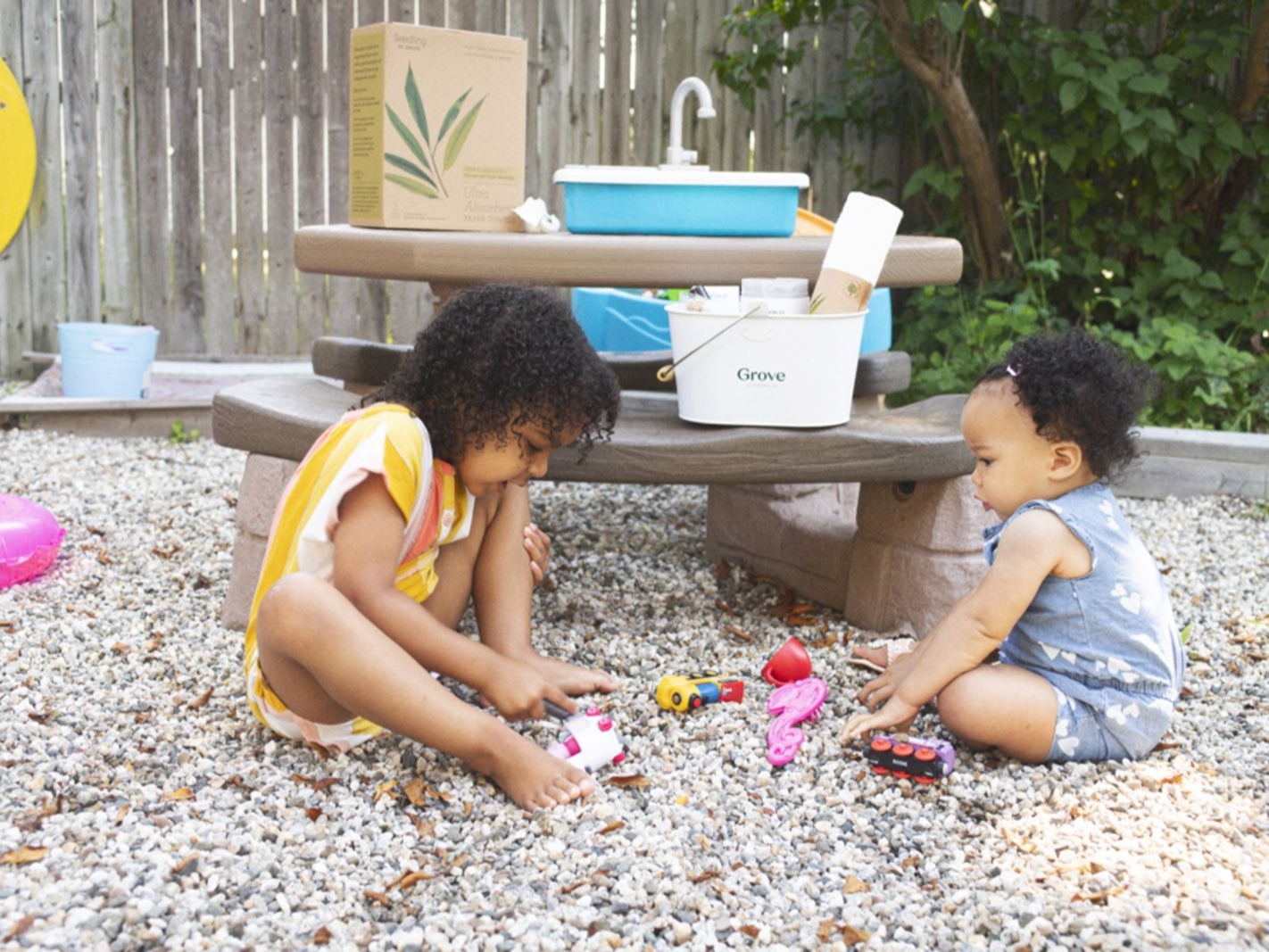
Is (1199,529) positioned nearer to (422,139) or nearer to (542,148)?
(422,139)

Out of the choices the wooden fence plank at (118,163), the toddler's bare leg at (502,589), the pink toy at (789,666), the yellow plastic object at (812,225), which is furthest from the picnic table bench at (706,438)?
the wooden fence plank at (118,163)

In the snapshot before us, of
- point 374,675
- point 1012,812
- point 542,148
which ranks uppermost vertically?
point 542,148

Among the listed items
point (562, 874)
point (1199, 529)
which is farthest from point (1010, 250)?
point (562, 874)

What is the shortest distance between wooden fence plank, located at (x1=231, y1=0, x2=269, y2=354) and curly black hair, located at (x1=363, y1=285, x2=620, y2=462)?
3.91 meters

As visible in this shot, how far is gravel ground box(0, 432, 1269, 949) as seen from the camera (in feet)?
5.46

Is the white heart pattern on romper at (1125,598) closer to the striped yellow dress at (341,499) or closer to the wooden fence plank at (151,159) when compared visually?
the striped yellow dress at (341,499)

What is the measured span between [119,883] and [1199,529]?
3210 millimetres

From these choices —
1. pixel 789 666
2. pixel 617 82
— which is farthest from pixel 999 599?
pixel 617 82

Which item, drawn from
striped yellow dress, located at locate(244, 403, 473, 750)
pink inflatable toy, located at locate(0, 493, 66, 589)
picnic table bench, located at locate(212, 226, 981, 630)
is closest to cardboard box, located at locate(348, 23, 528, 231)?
picnic table bench, located at locate(212, 226, 981, 630)

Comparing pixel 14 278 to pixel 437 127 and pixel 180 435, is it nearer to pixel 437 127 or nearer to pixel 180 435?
pixel 180 435

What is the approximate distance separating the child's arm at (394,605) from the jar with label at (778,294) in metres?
0.87

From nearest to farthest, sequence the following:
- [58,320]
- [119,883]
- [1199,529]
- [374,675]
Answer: [119,883], [374,675], [1199,529], [58,320]

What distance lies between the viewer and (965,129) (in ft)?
17.6

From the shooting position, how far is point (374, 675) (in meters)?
1.95
